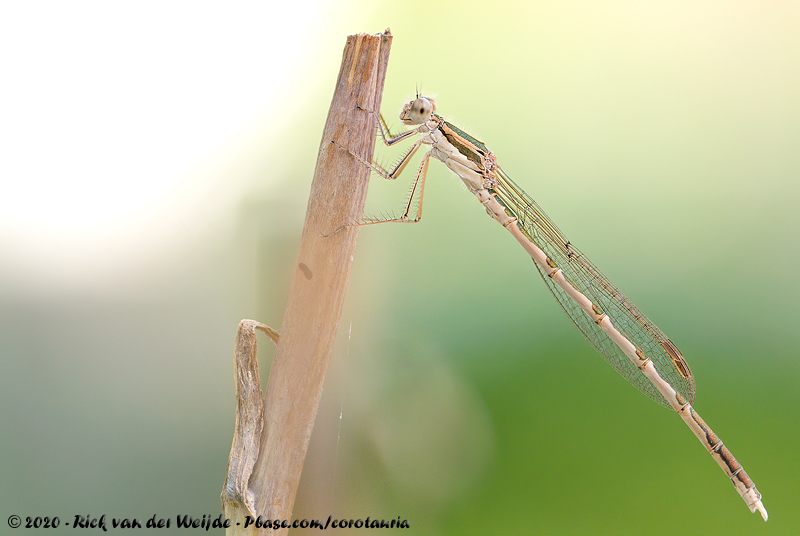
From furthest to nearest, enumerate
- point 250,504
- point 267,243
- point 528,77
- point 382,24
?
point 528,77 → point 382,24 → point 267,243 → point 250,504

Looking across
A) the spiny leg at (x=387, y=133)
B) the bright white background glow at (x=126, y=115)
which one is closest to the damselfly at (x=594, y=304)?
the spiny leg at (x=387, y=133)

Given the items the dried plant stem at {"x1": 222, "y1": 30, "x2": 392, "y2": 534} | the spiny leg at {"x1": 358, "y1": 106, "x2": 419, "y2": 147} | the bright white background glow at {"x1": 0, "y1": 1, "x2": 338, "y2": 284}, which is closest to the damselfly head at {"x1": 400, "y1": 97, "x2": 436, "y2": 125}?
the spiny leg at {"x1": 358, "y1": 106, "x2": 419, "y2": 147}

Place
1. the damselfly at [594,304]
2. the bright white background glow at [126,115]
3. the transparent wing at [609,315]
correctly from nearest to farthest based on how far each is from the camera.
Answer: the bright white background glow at [126,115] < the damselfly at [594,304] < the transparent wing at [609,315]

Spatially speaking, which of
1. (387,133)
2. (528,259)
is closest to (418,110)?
(387,133)

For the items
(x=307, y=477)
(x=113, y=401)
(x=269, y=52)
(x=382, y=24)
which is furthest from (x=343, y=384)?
(x=382, y=24)


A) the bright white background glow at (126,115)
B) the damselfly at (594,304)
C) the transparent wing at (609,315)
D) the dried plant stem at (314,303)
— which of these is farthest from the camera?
the transparent wing at (609,315)

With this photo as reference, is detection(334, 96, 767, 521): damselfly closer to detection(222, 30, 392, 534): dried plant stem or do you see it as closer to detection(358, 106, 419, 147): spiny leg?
detection(358, 106, 419, 147): spiny leg

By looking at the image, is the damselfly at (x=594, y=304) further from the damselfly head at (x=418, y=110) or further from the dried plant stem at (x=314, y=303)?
the dried plant stem at (x=314, y=303)

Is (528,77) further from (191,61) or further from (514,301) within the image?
(191,61)
